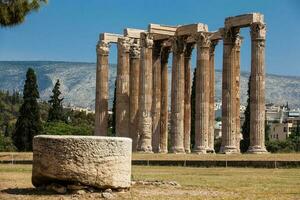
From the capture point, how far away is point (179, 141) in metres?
68.8

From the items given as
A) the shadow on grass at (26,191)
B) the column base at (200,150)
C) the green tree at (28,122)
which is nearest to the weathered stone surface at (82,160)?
the shadow on grass at (26,191)

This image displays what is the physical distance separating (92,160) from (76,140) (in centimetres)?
74

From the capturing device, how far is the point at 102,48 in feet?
247

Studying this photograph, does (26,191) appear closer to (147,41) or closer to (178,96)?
(178,96)

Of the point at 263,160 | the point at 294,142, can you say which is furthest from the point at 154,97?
the point at 294,142

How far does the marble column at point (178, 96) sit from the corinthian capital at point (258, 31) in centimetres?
1070

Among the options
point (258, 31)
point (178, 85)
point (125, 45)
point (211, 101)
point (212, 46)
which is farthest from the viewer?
point (125, 45)

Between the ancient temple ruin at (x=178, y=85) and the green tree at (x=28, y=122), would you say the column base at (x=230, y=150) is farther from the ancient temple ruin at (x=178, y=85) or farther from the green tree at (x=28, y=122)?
the green tree at (x=28, y=122)

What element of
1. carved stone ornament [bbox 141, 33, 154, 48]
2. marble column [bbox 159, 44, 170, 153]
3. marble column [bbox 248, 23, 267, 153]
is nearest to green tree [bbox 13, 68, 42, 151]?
marble column [bbox 159, 44, 170, 153]

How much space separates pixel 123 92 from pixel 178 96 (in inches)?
262

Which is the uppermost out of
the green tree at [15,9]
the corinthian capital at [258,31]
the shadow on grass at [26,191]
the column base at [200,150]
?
the corinthian capital at [258,31]

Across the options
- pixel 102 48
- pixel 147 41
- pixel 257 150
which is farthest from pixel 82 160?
pixel 102 48

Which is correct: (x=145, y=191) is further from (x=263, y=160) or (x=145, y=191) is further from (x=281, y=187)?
(x=263, y=160)

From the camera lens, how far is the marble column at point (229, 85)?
62.7 meters
